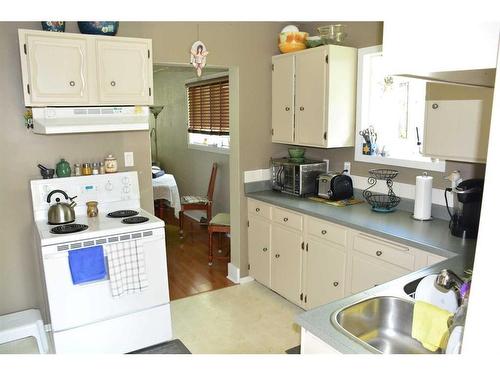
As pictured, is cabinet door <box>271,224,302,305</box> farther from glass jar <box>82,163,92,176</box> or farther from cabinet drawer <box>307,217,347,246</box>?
glass jar <box>82,163,92,176</box>

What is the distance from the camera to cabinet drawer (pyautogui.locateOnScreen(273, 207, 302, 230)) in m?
3.21

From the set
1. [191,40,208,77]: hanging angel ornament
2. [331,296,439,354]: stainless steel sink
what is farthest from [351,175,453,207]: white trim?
[191,40,208,77]: hanging angel ornament

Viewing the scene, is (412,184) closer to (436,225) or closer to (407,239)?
(436,225)

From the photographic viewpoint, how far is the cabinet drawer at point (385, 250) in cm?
240

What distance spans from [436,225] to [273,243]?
4.54 feet

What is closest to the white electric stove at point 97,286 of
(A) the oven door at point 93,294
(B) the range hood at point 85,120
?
(A) the oven door at point 93,294

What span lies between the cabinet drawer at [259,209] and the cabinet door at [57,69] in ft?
5.54

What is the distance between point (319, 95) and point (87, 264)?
2.16 m

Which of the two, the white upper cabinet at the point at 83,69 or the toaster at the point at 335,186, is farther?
the toaster at the point at 335,186

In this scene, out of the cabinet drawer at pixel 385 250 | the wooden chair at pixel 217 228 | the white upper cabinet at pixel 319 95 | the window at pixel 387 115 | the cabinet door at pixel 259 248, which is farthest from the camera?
the wooden chair at pixel 217 228

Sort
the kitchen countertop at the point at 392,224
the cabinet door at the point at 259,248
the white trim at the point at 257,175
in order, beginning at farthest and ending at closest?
the white trim at the point at 257,175 → the cabinet door at the point at 259,248 → the kitchen countertop at the point at 392,224

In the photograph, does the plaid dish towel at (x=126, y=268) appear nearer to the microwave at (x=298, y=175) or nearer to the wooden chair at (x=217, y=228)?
the microwave at (x=298, y=175)

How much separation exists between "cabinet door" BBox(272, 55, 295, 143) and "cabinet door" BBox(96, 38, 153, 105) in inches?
49.0
